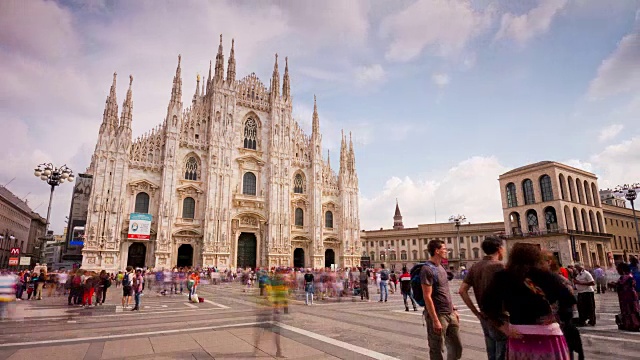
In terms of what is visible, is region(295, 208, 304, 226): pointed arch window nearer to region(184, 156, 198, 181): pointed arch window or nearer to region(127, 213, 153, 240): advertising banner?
region(184, 156, 198, 181): pointed arch window

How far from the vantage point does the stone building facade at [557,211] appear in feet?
133

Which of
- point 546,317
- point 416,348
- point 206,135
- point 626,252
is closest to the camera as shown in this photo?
point 546,317

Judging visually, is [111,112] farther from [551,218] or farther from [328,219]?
[551,218]

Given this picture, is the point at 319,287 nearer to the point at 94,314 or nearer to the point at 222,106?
the point at 94,314

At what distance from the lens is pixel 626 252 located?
167 ft

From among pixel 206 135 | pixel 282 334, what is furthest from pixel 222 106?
pixel 282 334

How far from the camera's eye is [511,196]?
46.5 m

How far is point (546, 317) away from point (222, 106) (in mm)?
37068

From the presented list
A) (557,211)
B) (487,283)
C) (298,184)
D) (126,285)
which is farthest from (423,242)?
(487,283)

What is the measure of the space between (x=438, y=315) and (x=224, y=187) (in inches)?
1273

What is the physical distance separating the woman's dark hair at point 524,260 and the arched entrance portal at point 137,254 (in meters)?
33.7

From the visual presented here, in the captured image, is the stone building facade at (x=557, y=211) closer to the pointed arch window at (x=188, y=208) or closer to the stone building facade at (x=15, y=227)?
the pointed arch window at (x=188, y=208)

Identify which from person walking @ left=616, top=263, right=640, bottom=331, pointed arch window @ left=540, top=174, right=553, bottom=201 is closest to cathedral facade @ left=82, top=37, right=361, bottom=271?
pointed arch window @ left=540, top=174, right=553, bottom=201

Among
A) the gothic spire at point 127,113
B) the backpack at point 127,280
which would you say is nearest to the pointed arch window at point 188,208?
the gothic spire at point 127,113
